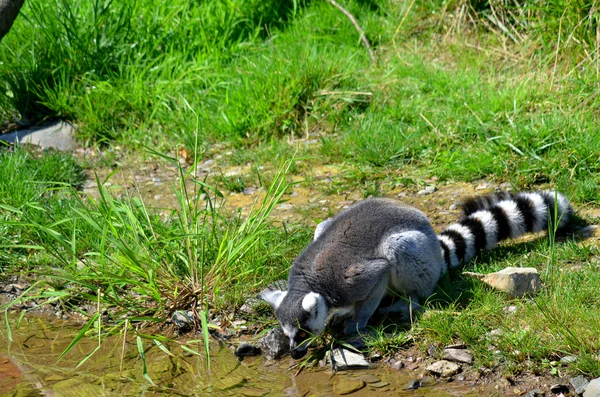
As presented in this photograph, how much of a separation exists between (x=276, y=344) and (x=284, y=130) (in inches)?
117

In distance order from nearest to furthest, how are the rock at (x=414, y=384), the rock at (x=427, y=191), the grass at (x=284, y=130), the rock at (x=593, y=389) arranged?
the rock at (x=593, y=389) → the rock at (x=414, y=384) → the grass at (x=284, y=130) → the rock at (x=427, y=191)

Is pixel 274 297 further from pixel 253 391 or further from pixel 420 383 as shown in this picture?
pixel 420 383

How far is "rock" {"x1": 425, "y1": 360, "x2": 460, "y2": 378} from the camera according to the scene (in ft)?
11.8

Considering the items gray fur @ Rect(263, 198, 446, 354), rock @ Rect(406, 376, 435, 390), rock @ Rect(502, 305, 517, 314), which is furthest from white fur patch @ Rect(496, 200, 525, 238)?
rock @ Rect(406, 376, 435, 390)

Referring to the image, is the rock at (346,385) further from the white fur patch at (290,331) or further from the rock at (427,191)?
the rock at (427,191)

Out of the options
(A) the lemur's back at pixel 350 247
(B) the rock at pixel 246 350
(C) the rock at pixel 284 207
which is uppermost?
(A) the lemur's back at pixel 350 247

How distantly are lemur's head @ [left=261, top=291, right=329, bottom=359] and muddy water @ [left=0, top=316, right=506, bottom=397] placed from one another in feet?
0.40

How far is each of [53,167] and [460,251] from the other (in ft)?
11.1

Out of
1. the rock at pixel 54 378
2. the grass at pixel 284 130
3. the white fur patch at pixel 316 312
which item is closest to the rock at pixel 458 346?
the grass at pixel 284 130

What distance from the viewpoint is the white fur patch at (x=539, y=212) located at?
4.44 meters

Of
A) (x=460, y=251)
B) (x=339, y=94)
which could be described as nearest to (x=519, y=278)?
(x=460, y=251)

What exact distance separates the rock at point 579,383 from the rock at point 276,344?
1.36 metres

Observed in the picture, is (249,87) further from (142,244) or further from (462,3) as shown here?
(142,244)

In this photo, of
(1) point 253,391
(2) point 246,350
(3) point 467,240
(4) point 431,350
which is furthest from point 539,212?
(1) point 253,391
